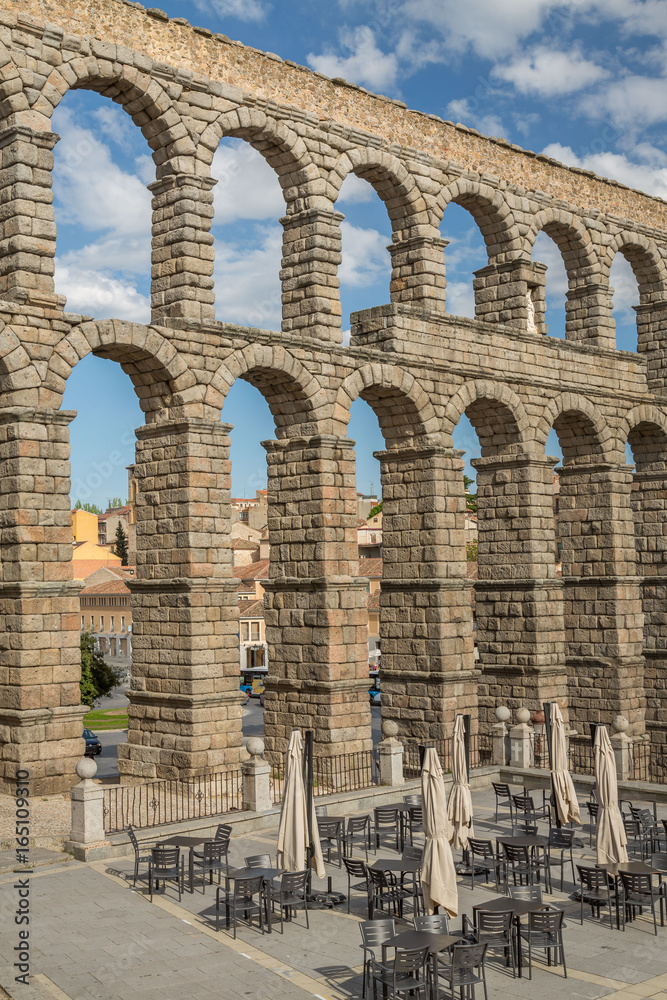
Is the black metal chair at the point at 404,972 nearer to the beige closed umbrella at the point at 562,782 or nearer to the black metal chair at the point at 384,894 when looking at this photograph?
the black metal chair at the point at 384,894

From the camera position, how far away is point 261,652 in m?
82.3

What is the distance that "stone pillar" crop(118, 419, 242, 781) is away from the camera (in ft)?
78.5

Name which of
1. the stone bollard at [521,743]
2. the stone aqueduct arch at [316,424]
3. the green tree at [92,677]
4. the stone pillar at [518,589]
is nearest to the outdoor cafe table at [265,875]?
the stone aqueduct arch at [316,424]

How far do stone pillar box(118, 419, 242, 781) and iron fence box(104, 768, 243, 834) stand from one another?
280 millimetres

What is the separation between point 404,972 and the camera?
13.6m

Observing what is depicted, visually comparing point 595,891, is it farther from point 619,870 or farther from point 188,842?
point 188,842

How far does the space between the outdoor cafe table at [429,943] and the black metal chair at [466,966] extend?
14 cm

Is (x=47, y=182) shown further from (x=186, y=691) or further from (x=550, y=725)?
(x=550, y=725)

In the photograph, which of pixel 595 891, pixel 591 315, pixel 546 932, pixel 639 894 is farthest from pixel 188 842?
pixel 591 315

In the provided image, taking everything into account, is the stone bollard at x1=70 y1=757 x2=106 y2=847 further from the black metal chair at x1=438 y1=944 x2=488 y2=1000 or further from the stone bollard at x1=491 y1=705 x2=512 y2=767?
the stone bollard at x1=491 y1=705 x2=512 y2=767

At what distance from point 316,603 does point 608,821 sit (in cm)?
1009

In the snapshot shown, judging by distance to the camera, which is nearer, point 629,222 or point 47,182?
point 47,182

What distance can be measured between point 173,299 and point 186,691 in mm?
8687

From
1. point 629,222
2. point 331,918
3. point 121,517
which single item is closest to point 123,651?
point 121,517
